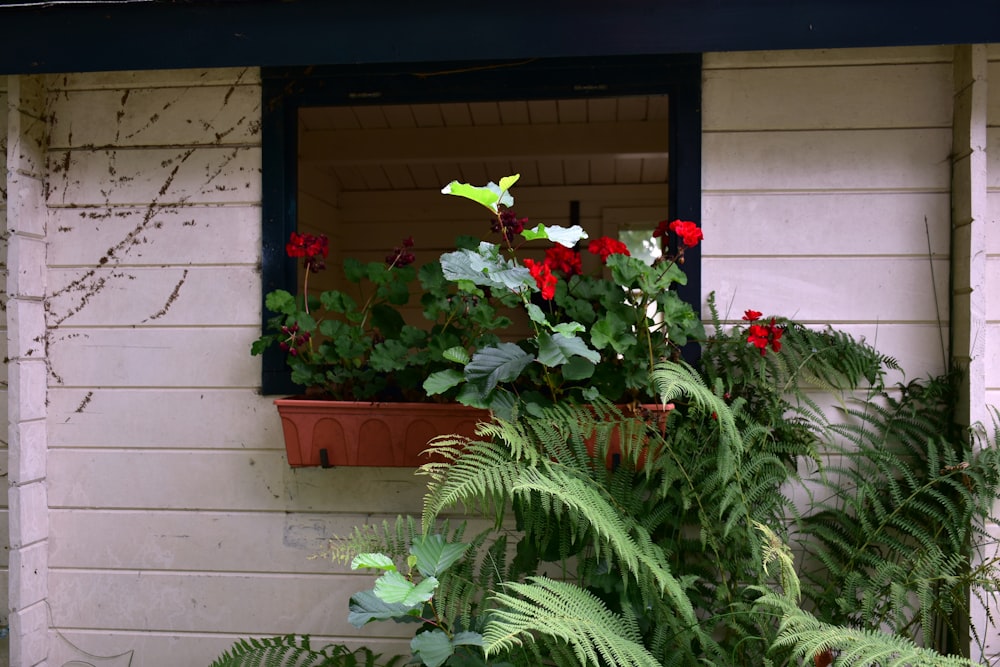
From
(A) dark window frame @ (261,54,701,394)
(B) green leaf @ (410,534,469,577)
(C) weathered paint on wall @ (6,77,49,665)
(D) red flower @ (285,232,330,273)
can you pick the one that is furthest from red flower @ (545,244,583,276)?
(C) weathered paint on wall @ (6,77,49,665)

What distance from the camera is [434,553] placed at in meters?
1.61

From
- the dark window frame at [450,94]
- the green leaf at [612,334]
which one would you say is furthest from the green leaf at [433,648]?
the dark window frame at [450,94]

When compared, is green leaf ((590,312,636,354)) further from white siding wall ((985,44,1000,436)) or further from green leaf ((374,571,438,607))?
white siding wall ((985,44,1000,436))

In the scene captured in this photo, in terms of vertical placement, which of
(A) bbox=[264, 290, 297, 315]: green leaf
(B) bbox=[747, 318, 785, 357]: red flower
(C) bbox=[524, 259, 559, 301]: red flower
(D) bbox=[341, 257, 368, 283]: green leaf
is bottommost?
(B) bbox=[747, 318, 785, 357]: red flower

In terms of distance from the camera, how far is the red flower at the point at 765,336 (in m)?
1.82

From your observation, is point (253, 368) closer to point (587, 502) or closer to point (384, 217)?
point (587, 502)

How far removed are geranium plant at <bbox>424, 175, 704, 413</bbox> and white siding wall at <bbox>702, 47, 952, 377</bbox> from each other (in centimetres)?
22

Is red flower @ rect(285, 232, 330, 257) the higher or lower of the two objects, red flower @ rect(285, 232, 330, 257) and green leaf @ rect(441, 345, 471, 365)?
the higher

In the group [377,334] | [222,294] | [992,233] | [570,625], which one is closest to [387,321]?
[377,334]

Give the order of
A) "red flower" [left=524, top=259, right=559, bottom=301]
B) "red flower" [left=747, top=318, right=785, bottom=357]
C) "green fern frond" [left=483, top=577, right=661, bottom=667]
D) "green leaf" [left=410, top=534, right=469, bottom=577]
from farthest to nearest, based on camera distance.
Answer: "red flower" [left=747, top=318, right=785, bottom=357], "red flower" [left=524, top=259, right=559, bottom=301], "green leaf" [left=410, top=534, right=469, bottom=577], "green fern frond" [left=483, top=577, right=661, bottom=667]

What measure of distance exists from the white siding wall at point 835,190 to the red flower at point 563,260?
34cm

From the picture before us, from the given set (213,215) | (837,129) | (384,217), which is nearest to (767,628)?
(837,129)

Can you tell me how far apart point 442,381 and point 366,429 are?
317 mm

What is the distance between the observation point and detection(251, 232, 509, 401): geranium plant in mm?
1890
